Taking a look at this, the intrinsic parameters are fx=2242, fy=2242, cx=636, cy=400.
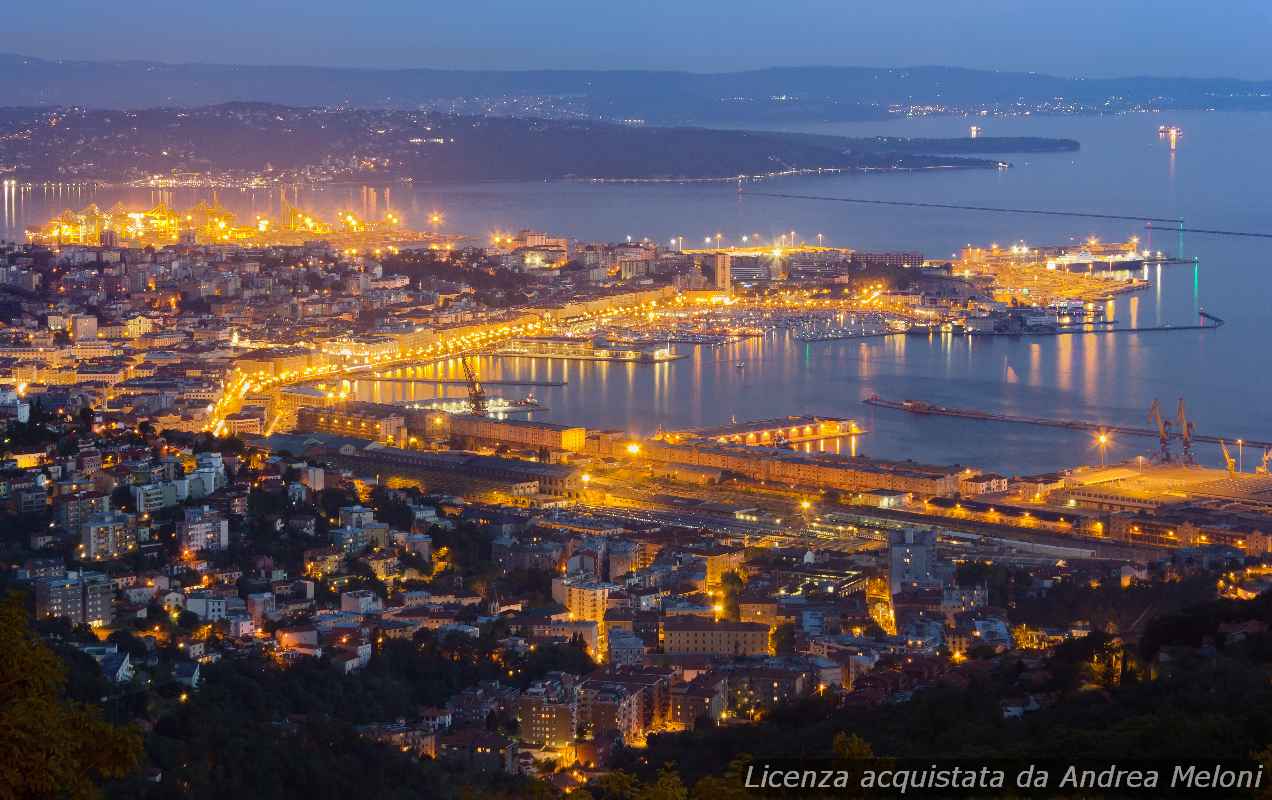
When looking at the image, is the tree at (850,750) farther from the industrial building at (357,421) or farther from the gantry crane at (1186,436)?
the industrial building at (357,421)

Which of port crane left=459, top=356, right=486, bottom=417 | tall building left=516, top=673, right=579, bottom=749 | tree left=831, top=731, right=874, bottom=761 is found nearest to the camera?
tree left=831, top=731, right=874, bottom=761

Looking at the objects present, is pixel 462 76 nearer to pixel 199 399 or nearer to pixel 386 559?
pixel 199 399

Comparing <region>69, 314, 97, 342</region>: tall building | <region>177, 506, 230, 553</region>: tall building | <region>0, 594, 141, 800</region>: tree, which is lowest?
<region>177, 506, 230, 553</region>: tall building

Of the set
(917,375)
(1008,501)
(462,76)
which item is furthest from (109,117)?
(1008,501)

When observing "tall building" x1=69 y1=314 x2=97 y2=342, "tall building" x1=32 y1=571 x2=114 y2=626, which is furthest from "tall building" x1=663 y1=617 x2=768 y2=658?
"tall building" x1=69 y1=314 x2=97 y2=342

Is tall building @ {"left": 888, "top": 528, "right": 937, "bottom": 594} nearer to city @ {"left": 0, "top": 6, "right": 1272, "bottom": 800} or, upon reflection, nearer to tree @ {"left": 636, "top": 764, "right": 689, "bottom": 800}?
city @ {"left": 0, "top": 6, "right": 1272, "bottom": 800}
